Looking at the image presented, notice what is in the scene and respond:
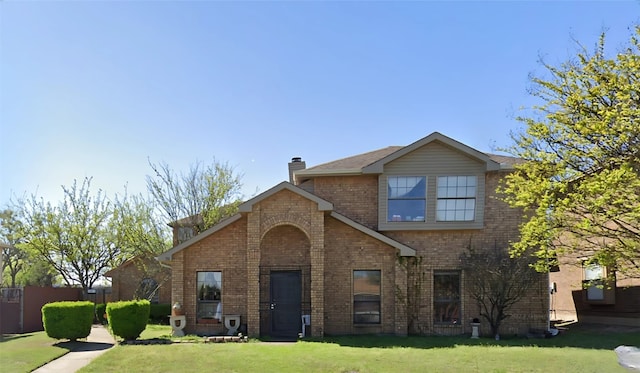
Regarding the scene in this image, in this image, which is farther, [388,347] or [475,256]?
[475,256]

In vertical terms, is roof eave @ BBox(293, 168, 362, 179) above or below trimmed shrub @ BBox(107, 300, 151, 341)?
above

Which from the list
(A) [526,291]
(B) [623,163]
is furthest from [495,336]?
(B) [623,163]

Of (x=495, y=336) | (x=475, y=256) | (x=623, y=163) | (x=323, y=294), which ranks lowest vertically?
(x=495, y=336)

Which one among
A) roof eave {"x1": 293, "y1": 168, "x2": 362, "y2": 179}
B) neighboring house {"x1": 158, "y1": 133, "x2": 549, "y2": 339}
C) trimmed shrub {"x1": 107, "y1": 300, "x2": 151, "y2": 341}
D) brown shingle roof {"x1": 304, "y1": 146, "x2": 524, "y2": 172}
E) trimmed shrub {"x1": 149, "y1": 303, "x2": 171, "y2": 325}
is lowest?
trimmed shrub {"x1": 149, "y1": 303, "x2": 171, "y2": 325}

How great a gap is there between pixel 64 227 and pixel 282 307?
552 inches

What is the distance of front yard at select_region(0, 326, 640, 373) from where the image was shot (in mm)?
12367

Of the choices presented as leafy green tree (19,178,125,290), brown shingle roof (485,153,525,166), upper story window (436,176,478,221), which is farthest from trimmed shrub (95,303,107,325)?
brown shingle roof (485,153,525,166)

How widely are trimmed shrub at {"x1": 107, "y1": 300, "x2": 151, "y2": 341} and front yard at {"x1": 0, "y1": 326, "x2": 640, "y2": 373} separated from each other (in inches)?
44.5

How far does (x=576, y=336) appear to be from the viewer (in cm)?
1770

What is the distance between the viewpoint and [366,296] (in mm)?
18297

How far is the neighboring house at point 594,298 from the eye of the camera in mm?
19828

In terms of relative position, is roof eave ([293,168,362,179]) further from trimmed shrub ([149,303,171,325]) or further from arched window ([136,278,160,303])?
arched window ([136,278,160,303])

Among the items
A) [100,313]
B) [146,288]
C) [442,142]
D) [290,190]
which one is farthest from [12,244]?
[442,142]

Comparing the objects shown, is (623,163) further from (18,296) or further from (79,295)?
(79,295)
